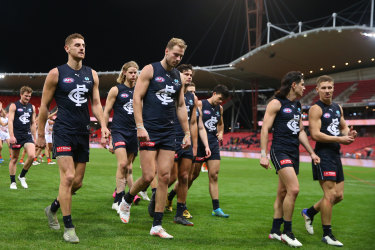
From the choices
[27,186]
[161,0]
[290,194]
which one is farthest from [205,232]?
[161,0]

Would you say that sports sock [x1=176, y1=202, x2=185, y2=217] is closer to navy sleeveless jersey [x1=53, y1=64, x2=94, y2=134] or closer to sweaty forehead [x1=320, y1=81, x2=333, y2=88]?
navy sleeveless jersey [x1=53, y1=64, x2=94, y2=134]

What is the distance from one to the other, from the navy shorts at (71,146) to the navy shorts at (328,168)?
3.11 m

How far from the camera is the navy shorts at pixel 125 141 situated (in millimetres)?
6517

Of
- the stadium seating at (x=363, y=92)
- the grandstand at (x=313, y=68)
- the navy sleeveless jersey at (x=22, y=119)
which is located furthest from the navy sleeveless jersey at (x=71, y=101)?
the stadium seating at (x=363, y=92)

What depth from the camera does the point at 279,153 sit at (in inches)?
198

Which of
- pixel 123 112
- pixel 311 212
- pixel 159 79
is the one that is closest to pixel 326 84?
pixel 311 212

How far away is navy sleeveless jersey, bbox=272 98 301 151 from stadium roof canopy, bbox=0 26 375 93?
92.9 feet

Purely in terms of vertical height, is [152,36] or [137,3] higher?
[137,3]

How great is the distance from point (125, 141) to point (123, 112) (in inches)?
20.6

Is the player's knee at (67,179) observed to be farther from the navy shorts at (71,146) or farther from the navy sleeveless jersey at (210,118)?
the navy sleeveless jersey at (210,118)

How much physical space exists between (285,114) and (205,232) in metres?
1.96

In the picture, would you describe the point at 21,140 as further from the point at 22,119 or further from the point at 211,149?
the point at 211,149

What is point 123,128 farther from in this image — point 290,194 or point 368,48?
point 368,48

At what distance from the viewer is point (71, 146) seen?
15.3ft
